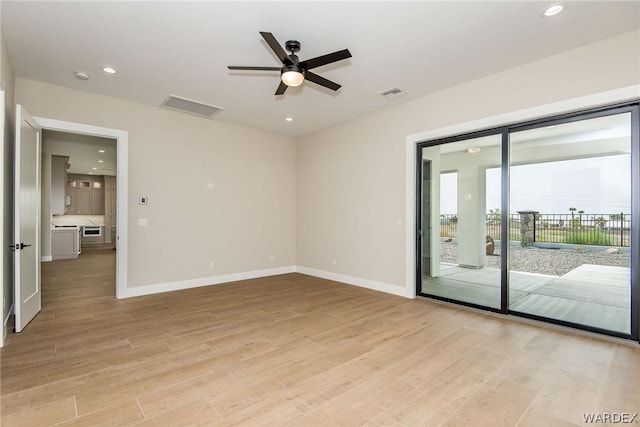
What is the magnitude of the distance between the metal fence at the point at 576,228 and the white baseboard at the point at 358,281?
5.31ft

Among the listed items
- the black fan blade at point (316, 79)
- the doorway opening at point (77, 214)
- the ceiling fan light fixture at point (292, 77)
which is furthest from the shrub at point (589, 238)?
Result: the doorway opening at point (77, 214)

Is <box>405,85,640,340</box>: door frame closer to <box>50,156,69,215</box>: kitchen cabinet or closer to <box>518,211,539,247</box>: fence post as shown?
<box>518,211,539,247</box>: fence post

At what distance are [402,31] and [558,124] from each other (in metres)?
2.16

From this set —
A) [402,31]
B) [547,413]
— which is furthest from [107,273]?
[547,413]

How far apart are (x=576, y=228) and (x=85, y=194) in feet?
47.9

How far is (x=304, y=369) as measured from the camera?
2576 millimetres

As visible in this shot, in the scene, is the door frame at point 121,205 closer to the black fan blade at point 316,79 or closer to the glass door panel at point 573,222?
the black fan blade at point 316,79

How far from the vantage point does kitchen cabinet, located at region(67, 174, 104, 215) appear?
1160 cm

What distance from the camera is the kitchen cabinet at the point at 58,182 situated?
974cm

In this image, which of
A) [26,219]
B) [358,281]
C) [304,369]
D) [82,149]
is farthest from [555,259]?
[82,149]

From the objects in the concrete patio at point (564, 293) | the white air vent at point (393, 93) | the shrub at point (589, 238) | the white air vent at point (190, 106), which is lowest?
the concrete patio at point (564, 293)

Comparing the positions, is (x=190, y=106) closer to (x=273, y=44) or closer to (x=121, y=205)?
(x=121, y=205)

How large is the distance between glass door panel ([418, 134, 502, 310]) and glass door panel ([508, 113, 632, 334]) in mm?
245

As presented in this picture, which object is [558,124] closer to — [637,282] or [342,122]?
[637,282]
